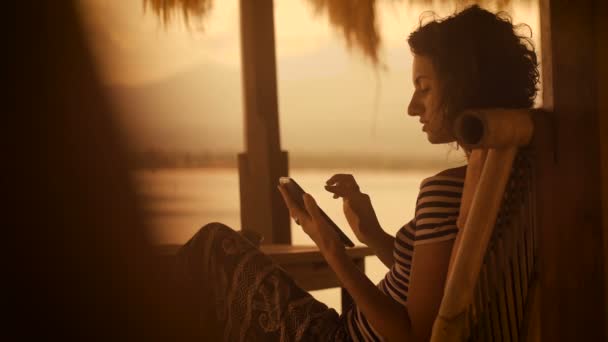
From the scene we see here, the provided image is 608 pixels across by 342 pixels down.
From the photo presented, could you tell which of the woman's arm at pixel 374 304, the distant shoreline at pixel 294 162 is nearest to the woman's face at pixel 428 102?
the woman's arm at pixel 374 304

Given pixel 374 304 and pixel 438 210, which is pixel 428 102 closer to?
pixel 438 210

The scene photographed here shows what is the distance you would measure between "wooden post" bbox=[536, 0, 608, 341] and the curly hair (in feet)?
0.69

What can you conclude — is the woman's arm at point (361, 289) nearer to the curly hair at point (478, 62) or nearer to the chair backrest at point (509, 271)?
the chair backrest at point (509, 271)

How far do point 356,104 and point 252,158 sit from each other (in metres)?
0.86

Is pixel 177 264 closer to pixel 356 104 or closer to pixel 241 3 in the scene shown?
pixel 241 3

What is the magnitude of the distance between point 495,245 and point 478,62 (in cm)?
29

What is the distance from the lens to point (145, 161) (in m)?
2.66

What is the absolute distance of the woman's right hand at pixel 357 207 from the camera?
1370 mm

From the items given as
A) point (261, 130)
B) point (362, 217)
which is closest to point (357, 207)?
point (362, 217)

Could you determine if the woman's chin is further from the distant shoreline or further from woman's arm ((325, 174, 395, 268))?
the distant shoreline

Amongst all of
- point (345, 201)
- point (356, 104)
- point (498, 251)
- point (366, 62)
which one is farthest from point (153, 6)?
point (498, 251)

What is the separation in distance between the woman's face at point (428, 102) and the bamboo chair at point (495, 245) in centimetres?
24

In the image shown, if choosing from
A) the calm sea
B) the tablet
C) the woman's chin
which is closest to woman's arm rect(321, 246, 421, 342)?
the tablet

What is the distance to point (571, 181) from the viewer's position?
2.76 ft
